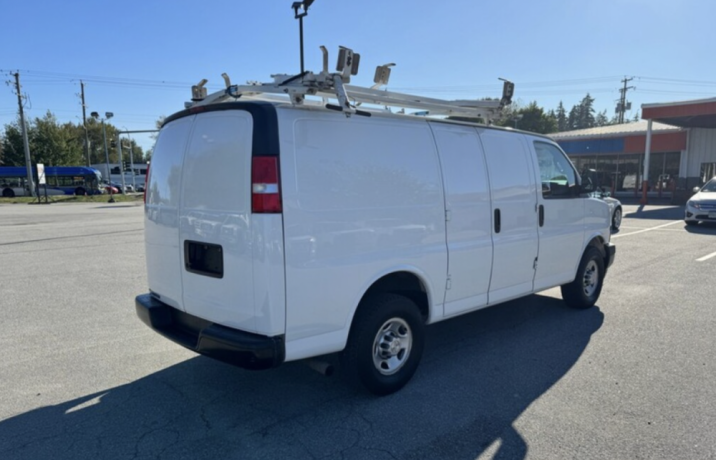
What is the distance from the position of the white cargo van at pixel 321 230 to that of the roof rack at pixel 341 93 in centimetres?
4

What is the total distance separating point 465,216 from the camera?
413 centimetres

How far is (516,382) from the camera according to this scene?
3.87m

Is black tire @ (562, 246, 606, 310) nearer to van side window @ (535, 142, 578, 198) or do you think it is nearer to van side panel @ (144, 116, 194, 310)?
van side window @ (535, 142, 578, 198)

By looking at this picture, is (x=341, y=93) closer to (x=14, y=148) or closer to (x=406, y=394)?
(x=406, y=394)

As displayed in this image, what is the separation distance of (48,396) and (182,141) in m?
2.29

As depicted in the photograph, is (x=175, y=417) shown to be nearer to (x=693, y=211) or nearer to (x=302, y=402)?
(x=302, y=402)

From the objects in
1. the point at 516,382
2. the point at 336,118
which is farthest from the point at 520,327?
the point at 336,118

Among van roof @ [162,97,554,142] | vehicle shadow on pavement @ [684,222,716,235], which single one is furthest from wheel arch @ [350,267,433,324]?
vehicle shadow on pavement @ [684,222,716,235]

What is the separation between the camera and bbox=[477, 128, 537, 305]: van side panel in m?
4.48

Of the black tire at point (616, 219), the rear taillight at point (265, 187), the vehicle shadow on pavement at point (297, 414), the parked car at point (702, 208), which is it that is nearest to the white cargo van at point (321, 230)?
the rear taillight at point (265, 187)

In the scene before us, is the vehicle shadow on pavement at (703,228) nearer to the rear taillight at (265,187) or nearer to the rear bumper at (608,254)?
the rear bumper at (608,254)

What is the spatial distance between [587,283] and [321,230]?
4.39 metres

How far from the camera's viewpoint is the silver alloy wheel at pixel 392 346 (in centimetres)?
361

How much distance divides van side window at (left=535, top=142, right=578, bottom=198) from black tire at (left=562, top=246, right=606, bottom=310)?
910mm
